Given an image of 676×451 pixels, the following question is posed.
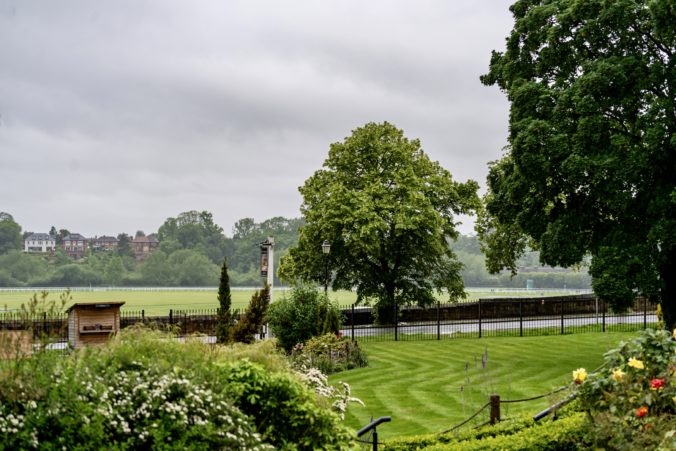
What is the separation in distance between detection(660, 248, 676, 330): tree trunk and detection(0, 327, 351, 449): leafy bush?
18.4 metres

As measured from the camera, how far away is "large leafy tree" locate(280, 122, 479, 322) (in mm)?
37188

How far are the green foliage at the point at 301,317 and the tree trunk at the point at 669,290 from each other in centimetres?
1123

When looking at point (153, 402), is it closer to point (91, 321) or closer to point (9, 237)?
point (91, 321)

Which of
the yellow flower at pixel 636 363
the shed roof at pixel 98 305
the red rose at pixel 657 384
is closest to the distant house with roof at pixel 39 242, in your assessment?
the shed roof at pixel 98 305

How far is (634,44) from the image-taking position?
22.7 meters

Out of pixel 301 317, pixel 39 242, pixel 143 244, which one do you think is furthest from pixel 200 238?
pixel 301 317

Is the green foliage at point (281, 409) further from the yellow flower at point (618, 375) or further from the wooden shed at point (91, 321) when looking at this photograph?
the wooden shed at point (91, 321)

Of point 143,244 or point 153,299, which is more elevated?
point 143,244

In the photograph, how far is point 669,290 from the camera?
76.9ft

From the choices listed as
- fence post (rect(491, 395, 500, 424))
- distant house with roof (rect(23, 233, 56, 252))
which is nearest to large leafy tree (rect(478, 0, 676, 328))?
fence post (rect(491, 395, 500, 424))

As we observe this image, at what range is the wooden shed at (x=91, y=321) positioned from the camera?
71.7ft

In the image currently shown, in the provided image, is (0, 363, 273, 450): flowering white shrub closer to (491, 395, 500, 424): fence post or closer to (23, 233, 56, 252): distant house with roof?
(491, 395, 500, 424): fence post

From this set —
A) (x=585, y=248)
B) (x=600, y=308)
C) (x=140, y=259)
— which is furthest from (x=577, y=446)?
(x=140, y=259)

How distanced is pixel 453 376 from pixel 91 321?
1143 cm
